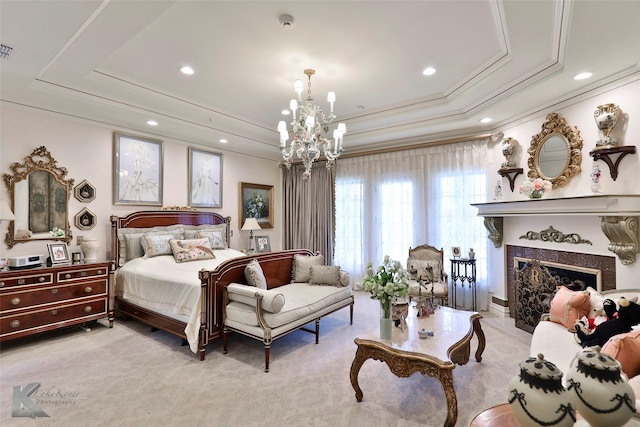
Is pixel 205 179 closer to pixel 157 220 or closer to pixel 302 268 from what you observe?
pixel 157 220

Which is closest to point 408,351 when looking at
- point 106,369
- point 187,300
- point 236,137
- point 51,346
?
point 187,300

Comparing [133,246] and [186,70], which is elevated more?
[186,70]

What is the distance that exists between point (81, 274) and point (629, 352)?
501 centimetres

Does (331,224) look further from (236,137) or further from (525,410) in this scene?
(525,410)

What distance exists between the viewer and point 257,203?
6.27m

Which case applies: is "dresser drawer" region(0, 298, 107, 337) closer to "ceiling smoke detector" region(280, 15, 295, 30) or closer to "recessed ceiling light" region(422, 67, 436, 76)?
"ceiling smoke detector" region(280, 15, 295, 30)

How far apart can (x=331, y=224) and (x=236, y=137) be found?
8.01ft

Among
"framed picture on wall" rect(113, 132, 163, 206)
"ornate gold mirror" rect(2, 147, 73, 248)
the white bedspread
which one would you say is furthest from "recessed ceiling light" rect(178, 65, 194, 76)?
the white bedspread

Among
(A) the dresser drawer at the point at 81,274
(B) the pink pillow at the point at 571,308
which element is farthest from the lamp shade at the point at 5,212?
(B) the pink pillow at the point at 571,308

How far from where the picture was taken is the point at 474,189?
4691 millimetres

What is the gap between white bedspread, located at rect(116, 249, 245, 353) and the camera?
3100mm

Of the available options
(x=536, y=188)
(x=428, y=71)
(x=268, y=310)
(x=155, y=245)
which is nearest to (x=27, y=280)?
(x=155, y=245)

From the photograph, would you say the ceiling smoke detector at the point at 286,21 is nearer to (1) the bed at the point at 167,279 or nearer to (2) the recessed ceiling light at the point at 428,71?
(2) the recessed ceiling light at the point at 428,71

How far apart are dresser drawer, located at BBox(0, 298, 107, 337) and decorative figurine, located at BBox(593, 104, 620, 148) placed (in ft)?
19.5
